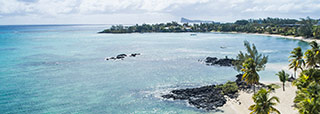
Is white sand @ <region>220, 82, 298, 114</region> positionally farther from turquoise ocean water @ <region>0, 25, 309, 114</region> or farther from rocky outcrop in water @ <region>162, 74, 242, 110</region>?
turquoise ocean water @ <region>0, 25, 309, 114</region>

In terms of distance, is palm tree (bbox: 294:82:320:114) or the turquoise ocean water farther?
the turquoise ocean water

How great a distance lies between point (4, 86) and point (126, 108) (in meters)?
30.1

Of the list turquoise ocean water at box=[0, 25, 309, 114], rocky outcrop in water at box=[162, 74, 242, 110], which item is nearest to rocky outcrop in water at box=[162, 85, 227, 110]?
rocky outcrop in water at box=[162, 74, 242, 110]

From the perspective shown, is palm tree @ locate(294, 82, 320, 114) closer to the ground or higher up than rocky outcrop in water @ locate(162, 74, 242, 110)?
higher up

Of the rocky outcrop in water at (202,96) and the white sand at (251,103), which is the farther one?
the rocky outcrop in water at (202,96)

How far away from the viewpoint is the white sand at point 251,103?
33247 millimetres

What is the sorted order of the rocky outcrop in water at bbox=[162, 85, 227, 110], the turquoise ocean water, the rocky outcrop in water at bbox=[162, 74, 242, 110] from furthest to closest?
1. the turquoise ocean water
2. the rocky outcrop in water at bbox=[162, 74, 242, 110]
3. the rocky outcrop in water at bbox=[162, 85, 227, 110]

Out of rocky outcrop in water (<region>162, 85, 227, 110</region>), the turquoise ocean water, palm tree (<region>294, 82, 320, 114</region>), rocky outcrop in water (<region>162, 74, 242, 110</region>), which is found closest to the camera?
palm tree (<region>294, 82, 320, 114</region>)

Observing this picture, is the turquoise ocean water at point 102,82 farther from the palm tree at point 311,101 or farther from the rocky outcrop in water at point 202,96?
the palm tree at point 311,101

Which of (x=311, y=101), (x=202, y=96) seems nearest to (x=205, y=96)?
(x=202, y=96)

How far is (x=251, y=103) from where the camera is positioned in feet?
119

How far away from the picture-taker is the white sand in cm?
3325

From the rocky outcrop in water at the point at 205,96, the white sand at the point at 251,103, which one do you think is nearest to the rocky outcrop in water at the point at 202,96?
the rocky outcrop in water at the point at 205,96

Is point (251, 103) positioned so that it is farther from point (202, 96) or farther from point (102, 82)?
point (102, 82)
